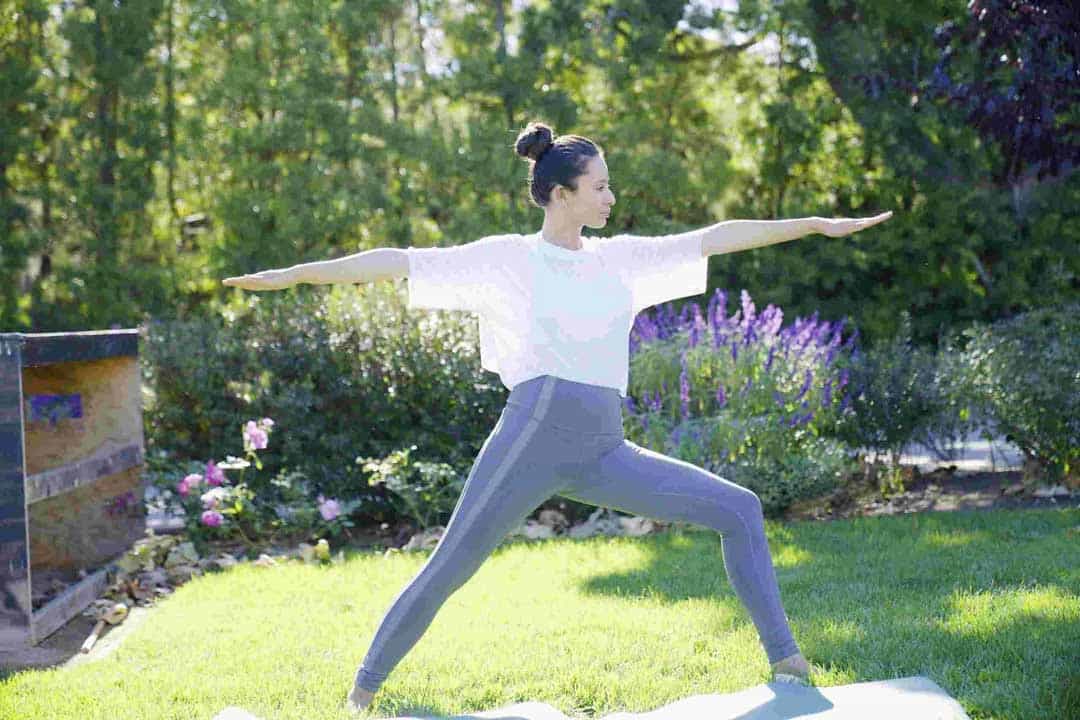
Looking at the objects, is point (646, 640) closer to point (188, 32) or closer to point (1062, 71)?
point (1062, 71)

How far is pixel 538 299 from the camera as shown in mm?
3756

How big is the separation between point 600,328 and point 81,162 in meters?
11.3

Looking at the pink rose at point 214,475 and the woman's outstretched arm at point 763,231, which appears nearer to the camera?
the woman's outstretched arm at point 763,231

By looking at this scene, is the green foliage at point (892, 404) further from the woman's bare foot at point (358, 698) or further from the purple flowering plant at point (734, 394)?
the woman's bare foot at point (358, 698)

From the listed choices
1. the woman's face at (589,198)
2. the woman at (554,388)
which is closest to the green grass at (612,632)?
the woman at (554,388)

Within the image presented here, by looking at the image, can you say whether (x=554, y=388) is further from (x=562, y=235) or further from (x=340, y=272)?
(x=340, y=272)

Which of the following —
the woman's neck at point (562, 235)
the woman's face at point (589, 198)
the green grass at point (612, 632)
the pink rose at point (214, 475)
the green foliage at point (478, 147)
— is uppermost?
the green foliage at point (478, 147)

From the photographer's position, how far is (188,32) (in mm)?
14375

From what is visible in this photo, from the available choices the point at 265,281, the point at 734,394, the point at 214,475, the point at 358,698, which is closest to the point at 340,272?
the point at 265,281

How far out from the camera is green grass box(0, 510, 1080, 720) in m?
4.12

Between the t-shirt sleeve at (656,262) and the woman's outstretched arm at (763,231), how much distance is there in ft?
0.14

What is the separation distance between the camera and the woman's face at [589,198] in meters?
3.84

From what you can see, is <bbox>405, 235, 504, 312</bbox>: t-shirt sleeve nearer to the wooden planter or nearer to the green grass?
the green grass

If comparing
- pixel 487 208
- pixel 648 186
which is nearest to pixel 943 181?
pixel 648 186
